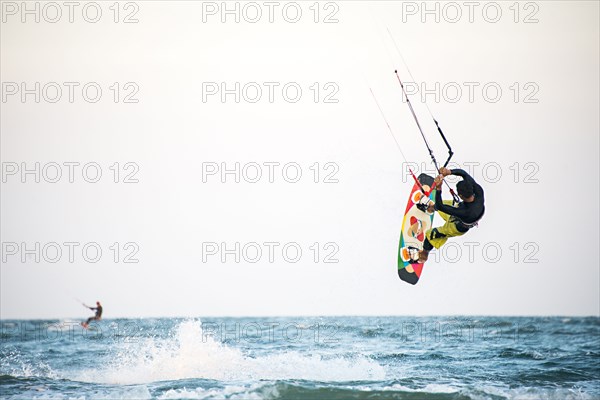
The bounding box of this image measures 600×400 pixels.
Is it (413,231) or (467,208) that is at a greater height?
(467,208)

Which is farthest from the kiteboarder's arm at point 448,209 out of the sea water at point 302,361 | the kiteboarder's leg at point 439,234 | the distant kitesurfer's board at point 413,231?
the sea water at point 302,361

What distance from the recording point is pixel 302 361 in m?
12.6

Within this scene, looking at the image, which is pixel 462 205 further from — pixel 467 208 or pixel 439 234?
pixel 439 234

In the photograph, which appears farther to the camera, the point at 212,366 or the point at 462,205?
the point at 212,366

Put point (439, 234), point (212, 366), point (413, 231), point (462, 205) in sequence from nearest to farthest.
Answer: point (462, 205) < point (439, 234) < point (413, 231) < point (212, 366)

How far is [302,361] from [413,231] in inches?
163

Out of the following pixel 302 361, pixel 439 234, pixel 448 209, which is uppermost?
pixel 448 209

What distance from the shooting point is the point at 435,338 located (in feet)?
51.2

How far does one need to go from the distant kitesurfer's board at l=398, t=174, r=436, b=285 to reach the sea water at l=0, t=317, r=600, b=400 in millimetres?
1790

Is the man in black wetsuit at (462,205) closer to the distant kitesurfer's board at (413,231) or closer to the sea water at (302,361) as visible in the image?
the distant kitesurfer's board at (413,231)

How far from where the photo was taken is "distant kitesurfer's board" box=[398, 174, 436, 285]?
9.37 metres

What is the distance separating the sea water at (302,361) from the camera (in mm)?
10484

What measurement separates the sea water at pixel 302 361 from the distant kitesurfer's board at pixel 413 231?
1.79 meters

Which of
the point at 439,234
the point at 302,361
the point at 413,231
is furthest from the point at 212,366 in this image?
the point at 439,234
